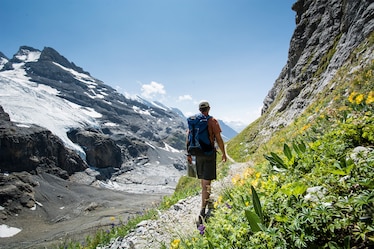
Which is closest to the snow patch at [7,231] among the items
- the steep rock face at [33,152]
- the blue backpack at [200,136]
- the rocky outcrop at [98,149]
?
the steep rock face at [33,152]

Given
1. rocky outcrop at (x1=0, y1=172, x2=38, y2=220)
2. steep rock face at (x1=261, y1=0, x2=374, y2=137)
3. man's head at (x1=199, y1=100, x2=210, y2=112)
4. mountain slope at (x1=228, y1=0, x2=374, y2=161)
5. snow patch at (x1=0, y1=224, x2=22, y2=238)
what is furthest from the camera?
rocky outcrop at (x1=0, y1=172, x2=38, y2=220)

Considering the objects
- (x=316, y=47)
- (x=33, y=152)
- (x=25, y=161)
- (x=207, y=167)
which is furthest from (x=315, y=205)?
(x=33, y=152)

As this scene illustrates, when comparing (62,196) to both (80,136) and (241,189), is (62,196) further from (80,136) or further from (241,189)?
(241,189)

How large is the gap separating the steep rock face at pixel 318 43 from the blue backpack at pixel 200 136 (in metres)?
17.6

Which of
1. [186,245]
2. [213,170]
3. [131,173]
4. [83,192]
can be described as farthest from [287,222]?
[131,173]

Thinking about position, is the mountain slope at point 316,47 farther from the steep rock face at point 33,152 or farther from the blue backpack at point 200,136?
the steep rock face at point 33,152

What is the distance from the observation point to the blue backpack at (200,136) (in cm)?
599

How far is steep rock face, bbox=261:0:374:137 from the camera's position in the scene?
2012 cm

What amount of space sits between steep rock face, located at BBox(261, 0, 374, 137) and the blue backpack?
57.9 feet

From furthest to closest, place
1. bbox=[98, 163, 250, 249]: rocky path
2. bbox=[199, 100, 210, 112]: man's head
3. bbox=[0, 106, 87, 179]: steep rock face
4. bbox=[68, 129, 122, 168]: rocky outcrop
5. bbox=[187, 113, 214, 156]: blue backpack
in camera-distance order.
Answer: bbox=[68, 129, 122, 168]: rocky outcrop, bbox=[0, 106, 87, 179]: steep rock face, bbox=[98, 163, 250, 249]: rocky path, bbox=[199, 100, 210, 112]: man's head, bbox=[187, 113, 214, 156]: blue backpack

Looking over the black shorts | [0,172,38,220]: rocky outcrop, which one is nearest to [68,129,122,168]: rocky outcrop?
[0,172,38,220]: rocky outcrop

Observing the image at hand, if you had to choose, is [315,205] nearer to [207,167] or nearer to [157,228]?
[207,167]

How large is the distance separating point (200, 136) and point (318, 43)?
31560mm

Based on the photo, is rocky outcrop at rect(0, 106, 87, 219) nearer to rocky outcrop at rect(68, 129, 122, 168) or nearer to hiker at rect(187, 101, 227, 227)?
rocky outcrop at rect(68, 129, 122, 168)
